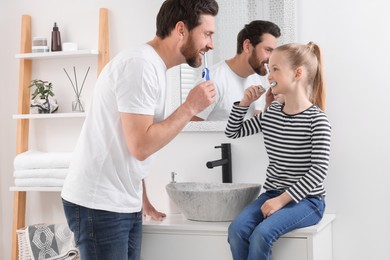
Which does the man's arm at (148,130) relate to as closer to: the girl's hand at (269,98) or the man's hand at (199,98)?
the man's hand at (199,98)

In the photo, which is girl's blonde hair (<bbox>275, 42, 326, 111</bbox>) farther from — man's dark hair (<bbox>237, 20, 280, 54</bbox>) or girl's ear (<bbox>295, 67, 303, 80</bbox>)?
man's dark hair (<bbox>237, 20, 280, 54</bbox>)

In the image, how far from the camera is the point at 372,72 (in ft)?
7.81

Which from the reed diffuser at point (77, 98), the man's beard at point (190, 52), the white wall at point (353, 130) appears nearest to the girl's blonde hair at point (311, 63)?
the white wall at point (353, 130)

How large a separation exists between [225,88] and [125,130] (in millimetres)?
773

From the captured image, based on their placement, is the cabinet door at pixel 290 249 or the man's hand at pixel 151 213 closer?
the cabinet door at pixel 290 249

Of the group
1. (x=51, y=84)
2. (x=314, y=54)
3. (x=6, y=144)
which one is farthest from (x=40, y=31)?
(x=314, y=54)

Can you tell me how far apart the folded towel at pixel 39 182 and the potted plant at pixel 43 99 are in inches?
12.5

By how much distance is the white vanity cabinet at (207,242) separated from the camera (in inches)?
84.7

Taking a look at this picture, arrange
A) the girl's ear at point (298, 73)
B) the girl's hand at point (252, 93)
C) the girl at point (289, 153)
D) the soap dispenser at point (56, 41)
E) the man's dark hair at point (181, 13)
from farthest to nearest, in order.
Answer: the soap dispenser at point (56, 41), the girl's hand at point (252, 93), the girl's ear at point (298, 73), the girl at point (289, 153), the man's dark hair at point (181, 13)

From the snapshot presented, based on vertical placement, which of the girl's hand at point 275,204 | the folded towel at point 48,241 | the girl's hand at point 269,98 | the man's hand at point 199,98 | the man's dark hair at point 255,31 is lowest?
the folded towel at point 48,241

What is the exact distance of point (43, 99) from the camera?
288 centimetres

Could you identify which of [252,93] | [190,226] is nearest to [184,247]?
[190,226]

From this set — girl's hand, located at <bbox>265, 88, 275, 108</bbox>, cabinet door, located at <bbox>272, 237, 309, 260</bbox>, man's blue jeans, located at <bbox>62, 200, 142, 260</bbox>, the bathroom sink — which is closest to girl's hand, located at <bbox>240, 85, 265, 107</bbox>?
girl's hand, located at <bbox>265, 88, 275, 108</bbox>

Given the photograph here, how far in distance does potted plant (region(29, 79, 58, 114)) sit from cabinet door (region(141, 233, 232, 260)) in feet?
2.74
